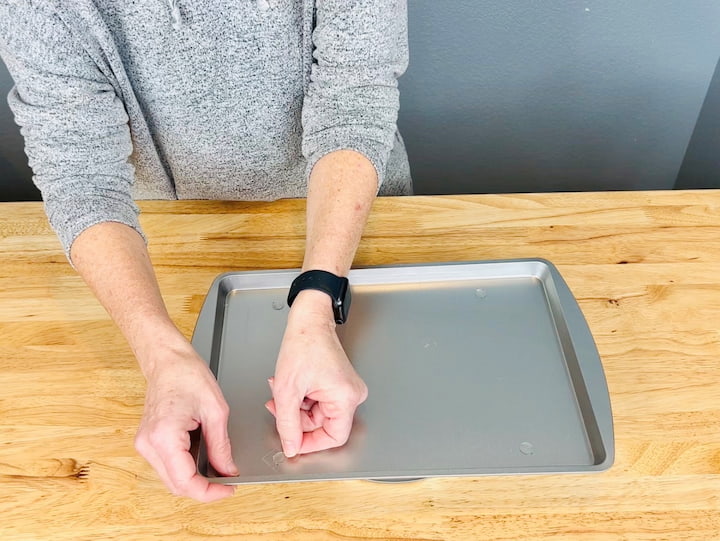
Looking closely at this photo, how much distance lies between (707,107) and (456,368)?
2.99 feet

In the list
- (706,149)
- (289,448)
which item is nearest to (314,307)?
(289,448)

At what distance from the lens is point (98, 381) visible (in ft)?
2.25

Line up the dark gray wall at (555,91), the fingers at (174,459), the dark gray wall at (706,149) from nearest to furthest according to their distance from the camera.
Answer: the fingers at (174,459) < the dark gray wall at (555,91) < the dark gray wall at (706,149)

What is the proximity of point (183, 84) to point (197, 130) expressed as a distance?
2.6 inches

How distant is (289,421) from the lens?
57 cm

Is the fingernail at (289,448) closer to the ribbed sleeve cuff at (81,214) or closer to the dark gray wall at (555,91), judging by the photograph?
the ribbed sleeve cuff at (81,214)

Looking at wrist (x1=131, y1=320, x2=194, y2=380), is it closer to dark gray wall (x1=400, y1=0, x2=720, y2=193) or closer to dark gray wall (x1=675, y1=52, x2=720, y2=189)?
dark gray wall (x1=400, y1=0, x2=720, y2=193)

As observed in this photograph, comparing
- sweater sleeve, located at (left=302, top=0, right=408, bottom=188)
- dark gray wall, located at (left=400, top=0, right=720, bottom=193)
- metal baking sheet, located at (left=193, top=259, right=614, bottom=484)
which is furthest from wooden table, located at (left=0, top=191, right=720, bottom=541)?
dark gray wall, located at (left=400, top=0, right=720, bottom=193)

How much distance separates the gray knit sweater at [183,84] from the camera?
687 millimetres

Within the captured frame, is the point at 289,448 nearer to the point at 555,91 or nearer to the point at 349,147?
the point at 349,147

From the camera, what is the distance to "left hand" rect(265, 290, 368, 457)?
22.7 inches

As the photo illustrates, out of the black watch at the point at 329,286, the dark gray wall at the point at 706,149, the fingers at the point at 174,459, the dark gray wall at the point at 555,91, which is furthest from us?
the dark gray wall at the point at 706,149

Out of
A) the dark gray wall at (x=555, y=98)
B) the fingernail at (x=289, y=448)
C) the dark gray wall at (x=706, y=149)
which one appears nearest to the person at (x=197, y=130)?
the fingernail at (x=289, y=448)

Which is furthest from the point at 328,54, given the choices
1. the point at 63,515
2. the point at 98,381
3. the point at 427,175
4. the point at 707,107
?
the point at 707,107
